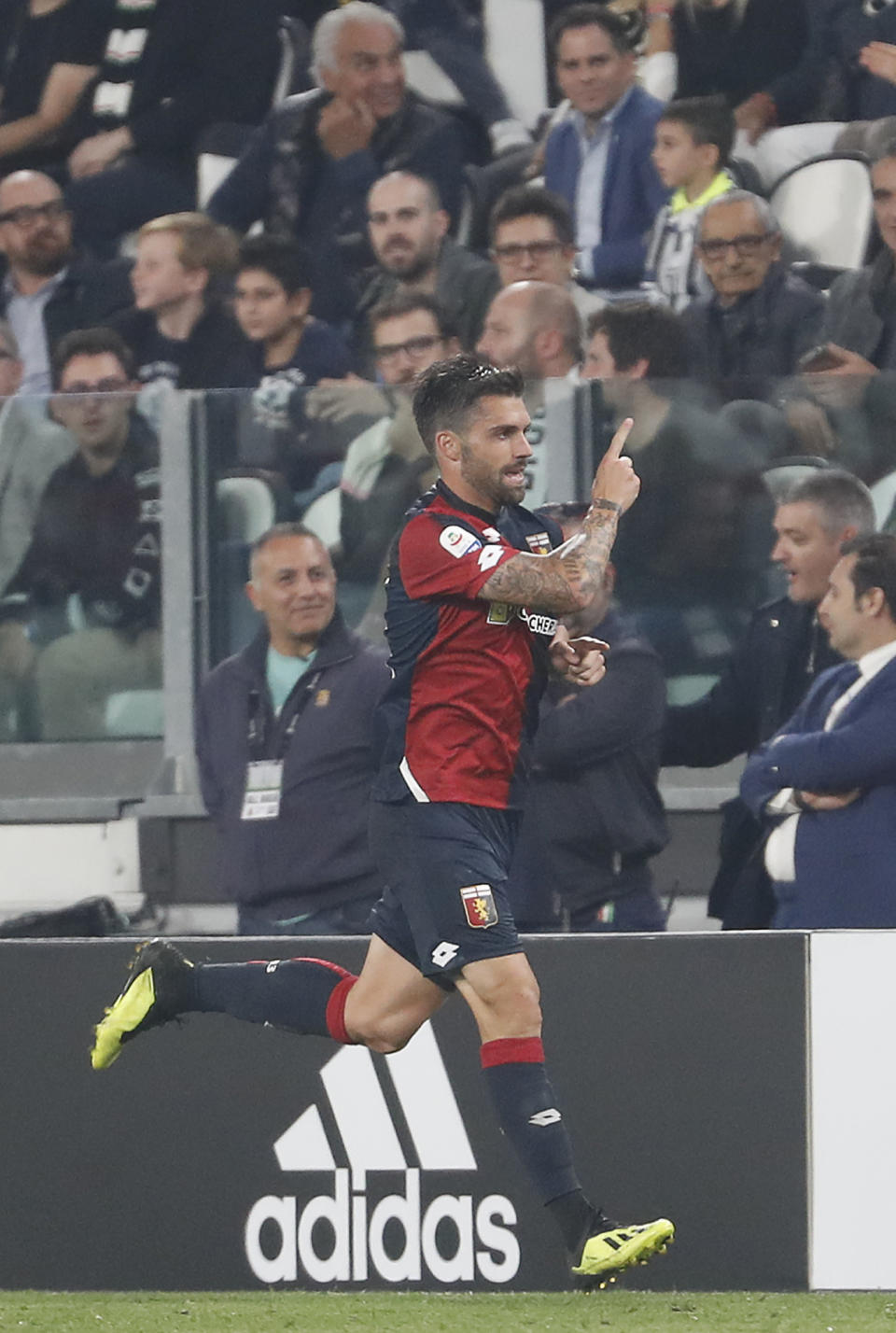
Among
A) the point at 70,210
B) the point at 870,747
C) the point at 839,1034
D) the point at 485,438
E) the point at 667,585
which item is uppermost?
the point at 70,210

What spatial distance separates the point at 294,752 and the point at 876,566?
1.72m

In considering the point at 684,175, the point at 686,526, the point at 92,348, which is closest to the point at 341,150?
the point at 92,348

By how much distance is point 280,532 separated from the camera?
611 cm

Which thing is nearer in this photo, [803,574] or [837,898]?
[837,898]

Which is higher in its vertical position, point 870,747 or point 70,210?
point 70,210

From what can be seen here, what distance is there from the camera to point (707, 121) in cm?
700

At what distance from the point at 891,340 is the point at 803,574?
0.99 meters

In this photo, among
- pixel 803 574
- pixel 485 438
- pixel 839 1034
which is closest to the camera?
pixel 485 438

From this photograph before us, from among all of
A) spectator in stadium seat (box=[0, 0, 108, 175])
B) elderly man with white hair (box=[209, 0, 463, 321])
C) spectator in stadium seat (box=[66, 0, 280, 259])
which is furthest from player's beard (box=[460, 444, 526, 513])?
spectator in stadium seat (box=[0, 0, 108, 175])

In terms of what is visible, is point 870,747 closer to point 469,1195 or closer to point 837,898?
point 837,898

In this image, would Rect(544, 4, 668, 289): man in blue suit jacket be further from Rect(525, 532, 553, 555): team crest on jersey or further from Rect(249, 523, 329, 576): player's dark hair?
Rect(525, 532, 553, 555): team crest on jersey

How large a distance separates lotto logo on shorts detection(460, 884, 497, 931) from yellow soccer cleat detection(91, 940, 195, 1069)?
82 centimetres

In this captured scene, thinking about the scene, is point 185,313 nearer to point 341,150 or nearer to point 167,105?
point 341,150

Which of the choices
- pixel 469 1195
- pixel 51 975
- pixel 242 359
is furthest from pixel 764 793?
pixel 242 359
